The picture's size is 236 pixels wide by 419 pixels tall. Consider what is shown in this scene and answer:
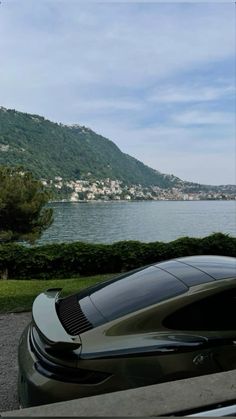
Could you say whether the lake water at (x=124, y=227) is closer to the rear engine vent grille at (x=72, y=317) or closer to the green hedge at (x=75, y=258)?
the green hedge at (x=75, y=258)

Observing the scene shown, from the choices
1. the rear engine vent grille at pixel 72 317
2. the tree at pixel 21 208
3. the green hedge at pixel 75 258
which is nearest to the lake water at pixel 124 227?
the tree at pixel 21 208

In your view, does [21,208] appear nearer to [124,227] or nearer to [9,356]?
[9,356]

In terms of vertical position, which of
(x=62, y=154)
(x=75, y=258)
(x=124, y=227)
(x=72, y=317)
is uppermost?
(x=62, y=154)

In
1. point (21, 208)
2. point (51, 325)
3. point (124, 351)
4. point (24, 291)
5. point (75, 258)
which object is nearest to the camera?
point (124, 351)

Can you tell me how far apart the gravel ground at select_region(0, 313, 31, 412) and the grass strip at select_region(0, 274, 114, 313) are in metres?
0.34

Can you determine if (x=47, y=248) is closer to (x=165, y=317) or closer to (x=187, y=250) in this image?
(x=187, y=250)

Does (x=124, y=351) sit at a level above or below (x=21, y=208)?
below

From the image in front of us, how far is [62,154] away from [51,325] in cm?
13998

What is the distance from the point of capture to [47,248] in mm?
11008

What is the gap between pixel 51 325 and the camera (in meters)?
3.13

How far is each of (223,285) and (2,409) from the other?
2.22 meters

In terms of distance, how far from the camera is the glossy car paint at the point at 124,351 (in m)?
2.75

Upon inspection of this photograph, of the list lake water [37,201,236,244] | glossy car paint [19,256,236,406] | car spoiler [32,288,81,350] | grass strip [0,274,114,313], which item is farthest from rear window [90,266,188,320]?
lake water [37,201,236,244]

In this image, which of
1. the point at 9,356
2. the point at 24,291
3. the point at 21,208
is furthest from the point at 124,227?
the point at 9,356
